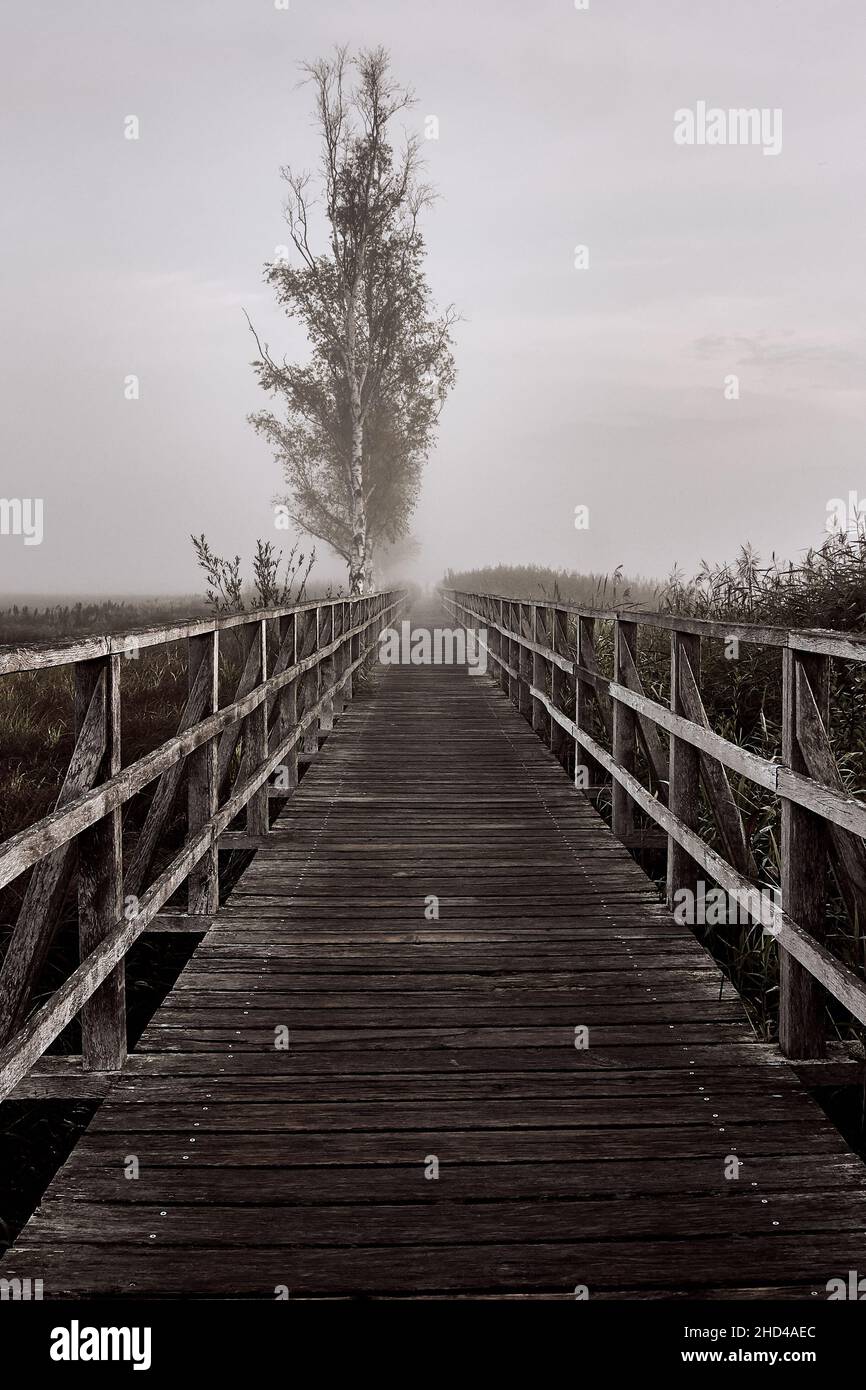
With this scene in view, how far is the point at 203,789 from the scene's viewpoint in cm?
452

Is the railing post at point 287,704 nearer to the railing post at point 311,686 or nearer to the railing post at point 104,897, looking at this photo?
the railing post at point 311,686

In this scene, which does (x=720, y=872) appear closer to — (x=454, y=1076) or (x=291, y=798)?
(x=454, y=1076)

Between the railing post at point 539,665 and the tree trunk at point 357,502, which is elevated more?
the tree trunk at point 357,502

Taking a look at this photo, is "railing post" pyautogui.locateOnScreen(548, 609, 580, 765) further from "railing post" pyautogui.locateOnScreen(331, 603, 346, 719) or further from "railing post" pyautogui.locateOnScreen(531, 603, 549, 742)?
"railing post" pyautogui.locateOnScreen(331, 603, 346, 719)

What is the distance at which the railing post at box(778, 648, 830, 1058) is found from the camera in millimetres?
3053

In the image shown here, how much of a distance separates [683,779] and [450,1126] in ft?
7.00

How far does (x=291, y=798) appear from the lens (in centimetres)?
704

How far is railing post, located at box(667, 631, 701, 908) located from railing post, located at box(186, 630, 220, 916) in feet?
6.90

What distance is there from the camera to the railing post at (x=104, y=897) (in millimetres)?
3072

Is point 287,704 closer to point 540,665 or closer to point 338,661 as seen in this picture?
point 540,665

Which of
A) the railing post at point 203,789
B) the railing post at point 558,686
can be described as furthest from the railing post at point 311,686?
the railing post at point 203,789

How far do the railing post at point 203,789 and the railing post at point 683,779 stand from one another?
2.10 m
